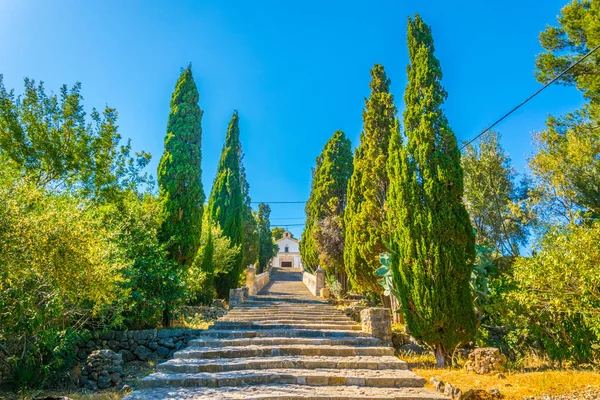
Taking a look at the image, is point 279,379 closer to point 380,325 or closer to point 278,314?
point 380,325

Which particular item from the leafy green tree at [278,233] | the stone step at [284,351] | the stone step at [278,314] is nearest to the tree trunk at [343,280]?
the stone step at [278,314]

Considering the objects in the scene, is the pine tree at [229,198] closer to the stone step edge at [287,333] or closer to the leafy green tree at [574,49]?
the stone step edge at [287,333]

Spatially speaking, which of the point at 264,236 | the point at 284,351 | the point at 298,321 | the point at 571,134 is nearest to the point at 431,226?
the point at 284,351

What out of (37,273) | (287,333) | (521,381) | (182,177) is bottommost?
(521,381)

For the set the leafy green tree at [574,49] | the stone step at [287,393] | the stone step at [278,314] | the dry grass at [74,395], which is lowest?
the dry grass at [74,395]

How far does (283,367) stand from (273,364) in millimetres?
198

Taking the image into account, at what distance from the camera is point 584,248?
5570 millimetres

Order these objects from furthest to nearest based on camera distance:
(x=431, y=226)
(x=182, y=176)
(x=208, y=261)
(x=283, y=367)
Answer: (x=208, y=261), (x=182, y=176), (x=431, y=226), (x=283, y=367)

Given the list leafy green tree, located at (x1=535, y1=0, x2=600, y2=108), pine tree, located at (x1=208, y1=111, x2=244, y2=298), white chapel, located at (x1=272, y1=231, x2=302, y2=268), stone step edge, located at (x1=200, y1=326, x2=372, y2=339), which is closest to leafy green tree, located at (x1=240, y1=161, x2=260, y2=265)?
pine tree, located at (x1=208, y1=111, x2=244, y2=298)

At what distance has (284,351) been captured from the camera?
727 centimetres

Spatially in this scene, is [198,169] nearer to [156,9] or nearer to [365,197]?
[156,9]

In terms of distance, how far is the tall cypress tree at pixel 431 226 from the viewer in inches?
A: 271

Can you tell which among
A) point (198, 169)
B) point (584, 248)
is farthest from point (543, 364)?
point (198, 169)

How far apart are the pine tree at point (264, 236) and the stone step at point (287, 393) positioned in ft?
107
